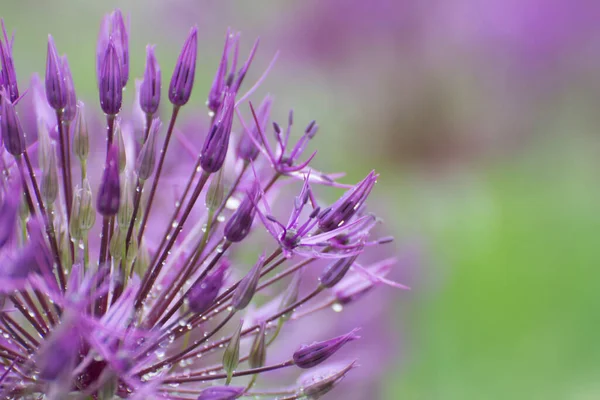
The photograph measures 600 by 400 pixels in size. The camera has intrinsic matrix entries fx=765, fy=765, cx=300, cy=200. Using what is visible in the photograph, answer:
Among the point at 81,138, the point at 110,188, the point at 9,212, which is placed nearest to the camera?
the point at 9,212

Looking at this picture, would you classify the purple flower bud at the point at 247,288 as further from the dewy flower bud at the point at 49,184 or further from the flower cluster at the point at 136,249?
the dewy flower bud at the point at 49,184

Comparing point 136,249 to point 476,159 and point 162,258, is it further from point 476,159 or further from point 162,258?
point 476,159

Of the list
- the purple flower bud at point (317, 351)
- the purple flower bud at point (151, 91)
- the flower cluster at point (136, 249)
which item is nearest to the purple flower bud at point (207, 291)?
the flower cluster at point (136, 249)

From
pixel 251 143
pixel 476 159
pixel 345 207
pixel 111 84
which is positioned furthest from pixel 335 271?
pixel 476 159

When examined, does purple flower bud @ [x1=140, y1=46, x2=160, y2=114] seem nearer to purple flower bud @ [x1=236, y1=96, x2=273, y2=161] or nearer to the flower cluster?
the flower cluster

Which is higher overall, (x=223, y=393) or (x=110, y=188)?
(x=110, y=188)
